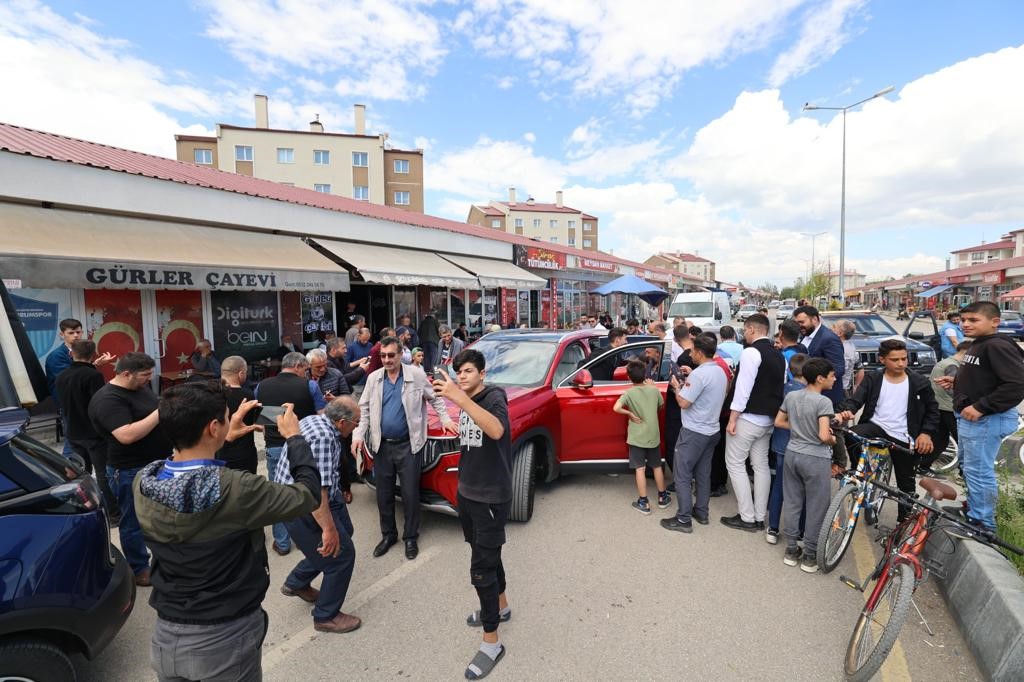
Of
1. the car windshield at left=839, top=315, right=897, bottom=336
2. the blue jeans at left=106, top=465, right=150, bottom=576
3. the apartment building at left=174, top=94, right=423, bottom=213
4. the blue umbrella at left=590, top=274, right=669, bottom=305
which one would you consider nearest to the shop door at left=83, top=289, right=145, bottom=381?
the blue jeans at left=106, top=465, right=150, bottom=576

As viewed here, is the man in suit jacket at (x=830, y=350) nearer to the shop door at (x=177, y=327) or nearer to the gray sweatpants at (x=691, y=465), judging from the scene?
the gray sweatpants at (x=691, y=465)

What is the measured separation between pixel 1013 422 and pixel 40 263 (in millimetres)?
9608

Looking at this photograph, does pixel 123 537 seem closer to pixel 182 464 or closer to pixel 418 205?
pixel 182 464

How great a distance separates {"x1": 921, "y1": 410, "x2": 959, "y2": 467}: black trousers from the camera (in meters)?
4.26

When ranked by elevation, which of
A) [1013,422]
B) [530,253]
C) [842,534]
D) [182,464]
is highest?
[530,253]

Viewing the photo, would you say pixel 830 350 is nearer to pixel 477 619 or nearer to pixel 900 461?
pixel 900 461

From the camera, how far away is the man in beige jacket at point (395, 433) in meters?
4.09

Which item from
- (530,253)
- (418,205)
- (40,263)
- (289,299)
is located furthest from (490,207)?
(40,263)

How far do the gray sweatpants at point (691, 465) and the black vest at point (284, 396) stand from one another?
127 inches

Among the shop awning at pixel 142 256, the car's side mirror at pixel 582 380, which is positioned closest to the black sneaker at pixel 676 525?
the car's side mirror at pixel 582 380

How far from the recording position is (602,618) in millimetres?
3195

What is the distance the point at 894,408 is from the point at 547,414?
292 centimetres

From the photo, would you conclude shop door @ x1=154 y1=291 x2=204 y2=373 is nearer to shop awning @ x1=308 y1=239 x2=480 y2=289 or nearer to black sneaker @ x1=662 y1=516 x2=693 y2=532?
shop awning @ x1=308 y1=239 x2=480 y2=289

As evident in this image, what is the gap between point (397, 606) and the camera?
3363 mm
